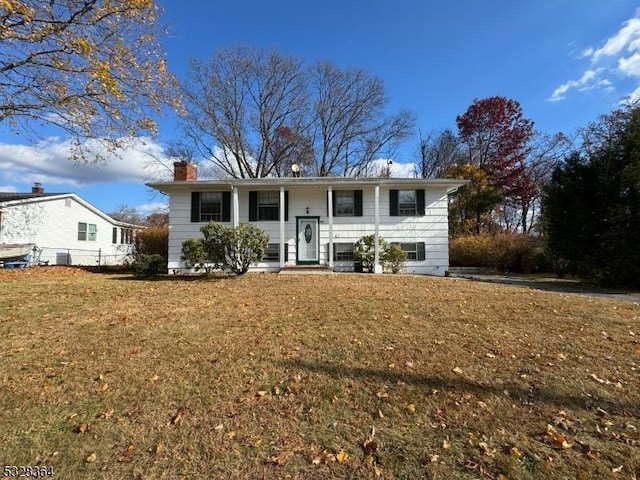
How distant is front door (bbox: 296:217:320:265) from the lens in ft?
53.0

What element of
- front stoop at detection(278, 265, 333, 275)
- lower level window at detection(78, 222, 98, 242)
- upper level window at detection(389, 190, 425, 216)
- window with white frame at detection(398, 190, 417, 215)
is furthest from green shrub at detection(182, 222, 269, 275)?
lower level window at detection(78, 222, 98, 242)

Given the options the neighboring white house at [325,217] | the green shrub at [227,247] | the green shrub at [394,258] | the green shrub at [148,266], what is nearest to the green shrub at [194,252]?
the green shrub at [227,247]

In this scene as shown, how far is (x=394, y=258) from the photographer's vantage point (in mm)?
15281

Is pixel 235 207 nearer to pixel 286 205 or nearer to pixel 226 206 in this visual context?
pixel 226 206

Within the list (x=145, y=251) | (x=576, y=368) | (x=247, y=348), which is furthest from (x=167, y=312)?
(x=145, y=251)

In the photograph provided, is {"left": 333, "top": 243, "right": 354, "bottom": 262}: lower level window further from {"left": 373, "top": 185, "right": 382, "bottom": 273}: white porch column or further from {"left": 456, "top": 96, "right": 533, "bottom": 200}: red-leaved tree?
{"left": 456, "top": 96, "right": 533, "bottom": 200}: red-leaved tree

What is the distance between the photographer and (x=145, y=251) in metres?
19.7

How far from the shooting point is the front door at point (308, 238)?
16141 millimetres

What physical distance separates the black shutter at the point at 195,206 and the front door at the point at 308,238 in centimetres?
424

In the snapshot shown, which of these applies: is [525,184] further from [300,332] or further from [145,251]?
[300,332]

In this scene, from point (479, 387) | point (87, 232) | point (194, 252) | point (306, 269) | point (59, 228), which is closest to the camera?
point (479, 387)

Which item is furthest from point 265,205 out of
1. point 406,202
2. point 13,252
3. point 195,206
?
point 13,252

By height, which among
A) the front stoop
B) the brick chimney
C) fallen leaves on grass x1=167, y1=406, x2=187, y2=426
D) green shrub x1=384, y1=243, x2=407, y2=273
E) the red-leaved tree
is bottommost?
fallen leaves on grass x1=167, y1=406, x2=187, y2=426

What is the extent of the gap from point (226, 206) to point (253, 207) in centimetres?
112
